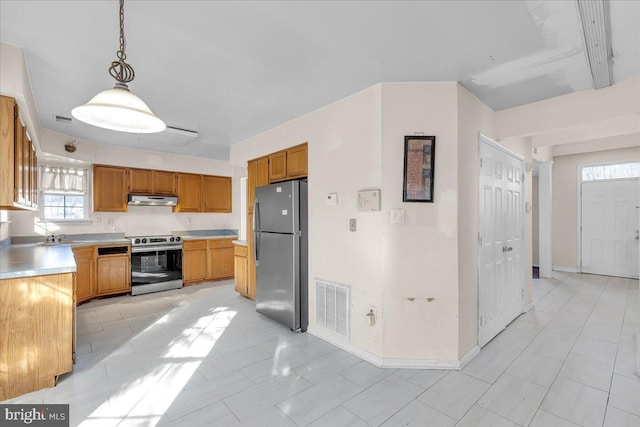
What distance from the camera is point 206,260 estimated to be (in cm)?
561

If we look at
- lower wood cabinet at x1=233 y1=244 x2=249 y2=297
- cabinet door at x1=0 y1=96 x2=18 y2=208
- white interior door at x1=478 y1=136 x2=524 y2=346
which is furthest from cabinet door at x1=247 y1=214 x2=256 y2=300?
white interior door at x1=478 y1=136 x2=524 y2=346

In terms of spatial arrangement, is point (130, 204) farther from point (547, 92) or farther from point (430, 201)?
point (547, 92)

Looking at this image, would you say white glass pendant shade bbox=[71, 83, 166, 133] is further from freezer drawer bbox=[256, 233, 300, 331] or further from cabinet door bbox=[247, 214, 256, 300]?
cabinet door bbox=[247, 214, 256, 300]

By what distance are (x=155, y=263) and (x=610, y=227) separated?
334 inches

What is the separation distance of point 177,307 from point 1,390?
210 centimetres

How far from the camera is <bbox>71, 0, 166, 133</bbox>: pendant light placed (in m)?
1.44

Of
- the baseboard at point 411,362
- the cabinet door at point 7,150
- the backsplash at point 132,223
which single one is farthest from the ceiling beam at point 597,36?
the backsplash at point 132,223

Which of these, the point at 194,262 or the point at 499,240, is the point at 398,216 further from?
the point at 194,262

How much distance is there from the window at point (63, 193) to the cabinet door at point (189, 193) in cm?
144

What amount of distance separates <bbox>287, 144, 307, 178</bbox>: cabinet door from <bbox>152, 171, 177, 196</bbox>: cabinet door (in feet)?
9.99

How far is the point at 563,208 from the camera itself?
20.4ft

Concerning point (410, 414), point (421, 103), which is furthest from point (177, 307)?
point (421, 103)

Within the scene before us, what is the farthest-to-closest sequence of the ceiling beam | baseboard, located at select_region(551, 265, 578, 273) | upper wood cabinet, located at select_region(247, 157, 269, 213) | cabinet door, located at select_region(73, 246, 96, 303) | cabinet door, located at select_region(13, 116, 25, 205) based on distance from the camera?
baseboard, located at select_region(551, 265, 578, 273), cabinet door, located at select_region(73, 246, 96, 303), upper wood cabinet, located at select_region(247, 157, 269, 213), cabinet door, located at select_region(13, 116, 25, 205), the ceiling beam

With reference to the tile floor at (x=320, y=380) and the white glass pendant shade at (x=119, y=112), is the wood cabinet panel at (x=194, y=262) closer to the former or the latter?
the tile floor at (x=320, y=380)
